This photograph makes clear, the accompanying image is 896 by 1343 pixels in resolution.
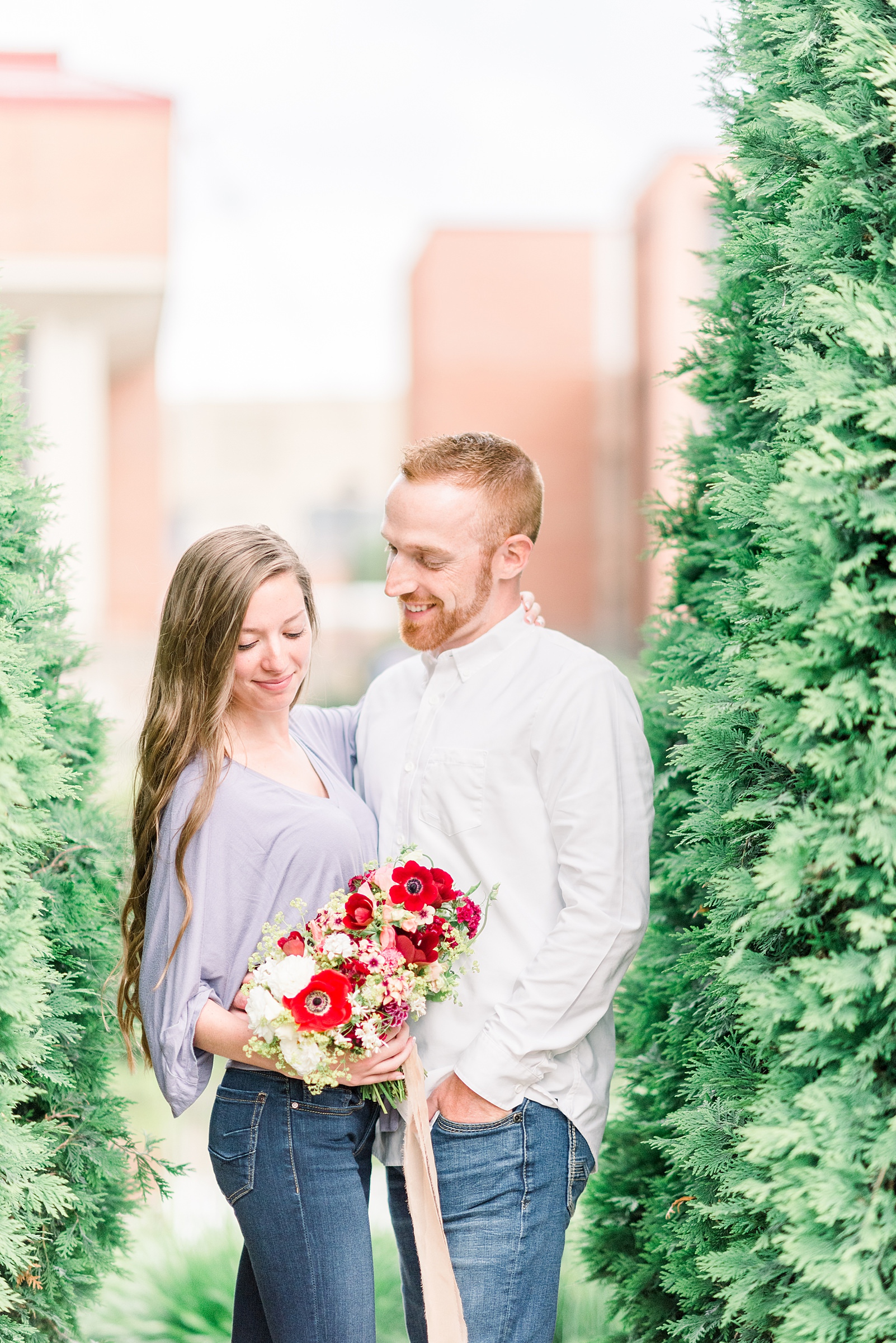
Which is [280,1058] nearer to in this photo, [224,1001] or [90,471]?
[224,1001]

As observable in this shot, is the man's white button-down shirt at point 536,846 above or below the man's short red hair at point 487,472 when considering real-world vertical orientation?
below

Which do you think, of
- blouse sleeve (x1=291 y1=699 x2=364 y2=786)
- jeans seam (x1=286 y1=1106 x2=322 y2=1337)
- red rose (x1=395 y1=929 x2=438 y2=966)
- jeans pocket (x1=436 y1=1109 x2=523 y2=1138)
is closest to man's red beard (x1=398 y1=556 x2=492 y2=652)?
blouse sleeve (x1=291 y1=699 x2=364 y2=786)

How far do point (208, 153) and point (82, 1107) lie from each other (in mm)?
43081

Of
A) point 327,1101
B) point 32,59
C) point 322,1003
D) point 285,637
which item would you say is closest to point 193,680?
point 285,637

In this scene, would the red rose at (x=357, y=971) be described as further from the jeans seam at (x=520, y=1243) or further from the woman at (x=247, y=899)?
the jeans seam at (x=520, y=1243)

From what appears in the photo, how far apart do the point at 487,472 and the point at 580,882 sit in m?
0.95

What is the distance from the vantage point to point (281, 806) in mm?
2586

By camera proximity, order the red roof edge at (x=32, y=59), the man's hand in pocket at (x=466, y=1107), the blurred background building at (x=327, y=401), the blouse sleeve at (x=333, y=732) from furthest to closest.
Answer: the red roof edge at (x=32, y=59) → the blurred background building at (x=327, y=401) → the blouse sleeve at (x=333, y=732) → the man's hand in pocket at (x=466, y=1107)

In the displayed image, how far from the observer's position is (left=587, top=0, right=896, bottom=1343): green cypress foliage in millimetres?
1932

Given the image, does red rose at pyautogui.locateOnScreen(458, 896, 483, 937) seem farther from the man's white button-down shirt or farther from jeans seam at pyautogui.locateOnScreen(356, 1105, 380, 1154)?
jeans seam at pyautogui.locateOnScreen(356, 1105, 380, 1154)

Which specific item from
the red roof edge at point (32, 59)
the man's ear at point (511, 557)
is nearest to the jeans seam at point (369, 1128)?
the man's ear at point (511, 557)

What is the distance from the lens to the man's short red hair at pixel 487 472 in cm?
266

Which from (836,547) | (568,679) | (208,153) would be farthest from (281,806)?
(208,153)

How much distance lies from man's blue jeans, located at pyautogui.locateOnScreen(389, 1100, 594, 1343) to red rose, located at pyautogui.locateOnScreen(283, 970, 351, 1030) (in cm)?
44
